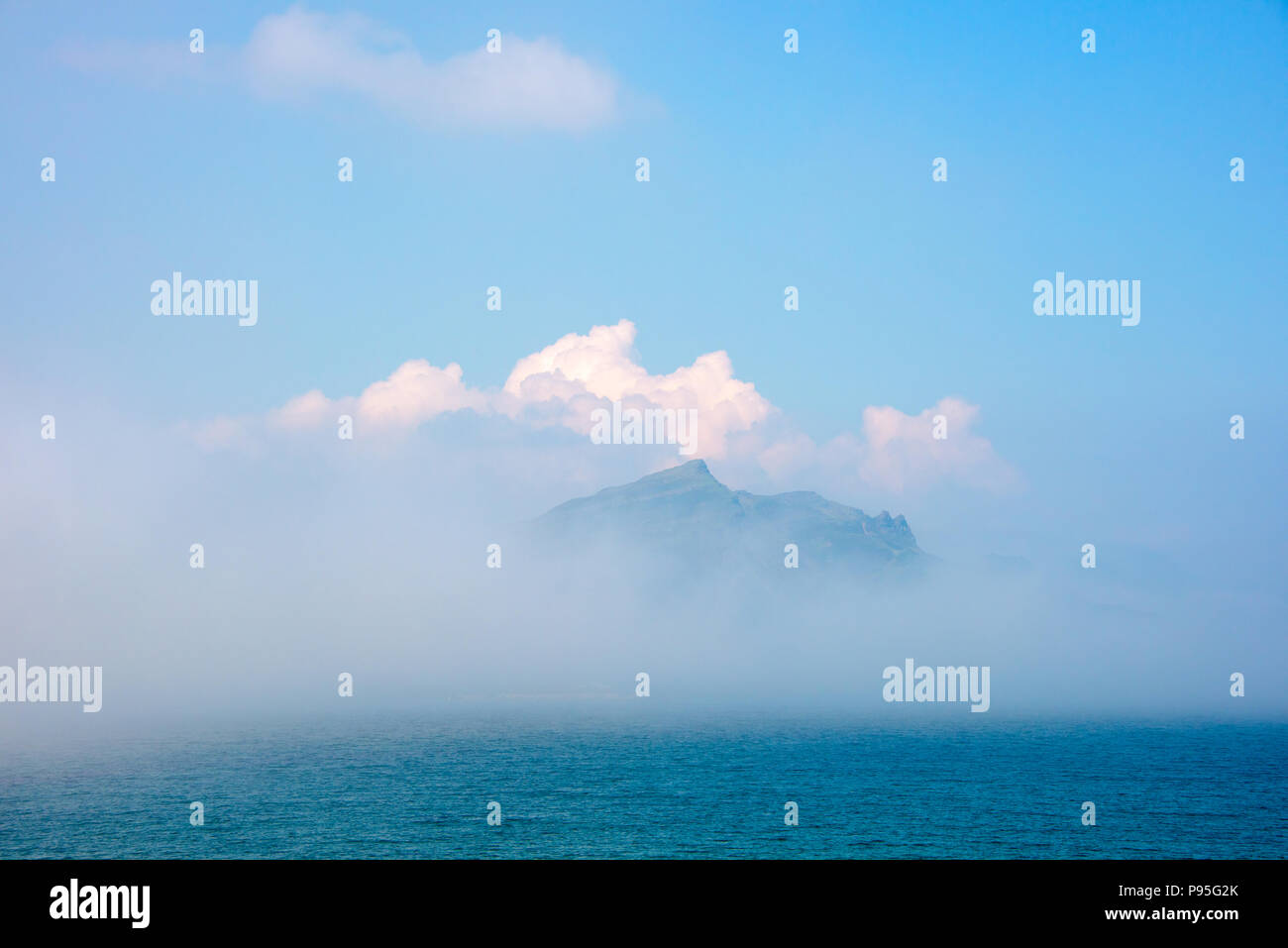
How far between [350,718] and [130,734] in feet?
143

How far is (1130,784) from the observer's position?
242ft

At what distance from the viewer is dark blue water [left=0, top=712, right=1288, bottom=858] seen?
47750mm

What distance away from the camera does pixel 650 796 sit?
63656 millimetres

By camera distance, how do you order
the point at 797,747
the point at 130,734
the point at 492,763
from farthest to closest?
the point at 130,734 < the point at 797,747 < the point at 492,763

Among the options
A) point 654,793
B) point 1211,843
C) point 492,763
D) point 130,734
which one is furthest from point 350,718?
point 1211,843

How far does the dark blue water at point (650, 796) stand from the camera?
4775 cm
